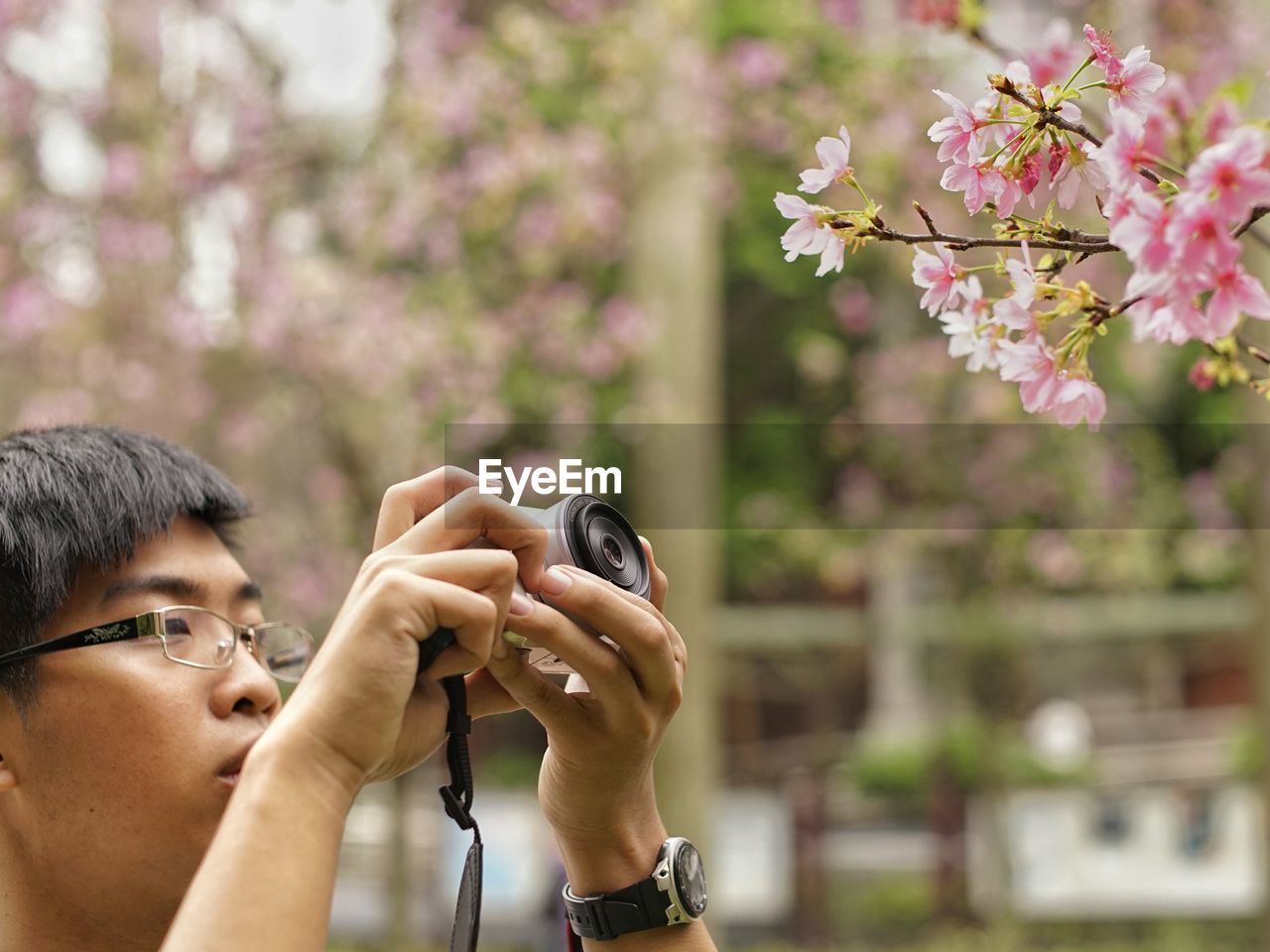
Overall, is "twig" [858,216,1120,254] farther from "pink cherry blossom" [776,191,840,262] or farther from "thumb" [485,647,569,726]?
"thumb" [485,647,569,726]

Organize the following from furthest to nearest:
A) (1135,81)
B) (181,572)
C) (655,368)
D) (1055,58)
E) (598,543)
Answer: (655,368), (1055,58), (181,572), (598,543), (1135,81)

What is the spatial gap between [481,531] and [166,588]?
457 mm

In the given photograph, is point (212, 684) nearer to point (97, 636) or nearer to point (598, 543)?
point (97, 636)

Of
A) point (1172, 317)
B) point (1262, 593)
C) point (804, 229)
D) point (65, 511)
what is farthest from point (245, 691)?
point (1262, 593)

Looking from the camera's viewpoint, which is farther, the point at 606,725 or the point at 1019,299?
the point at 606,725

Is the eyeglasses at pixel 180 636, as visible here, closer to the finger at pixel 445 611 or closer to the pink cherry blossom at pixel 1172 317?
A: the finger at pixel 445 611

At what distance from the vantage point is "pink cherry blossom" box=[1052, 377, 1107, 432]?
1165 millimetres

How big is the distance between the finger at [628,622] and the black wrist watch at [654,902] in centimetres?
24

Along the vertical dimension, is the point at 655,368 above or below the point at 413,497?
above

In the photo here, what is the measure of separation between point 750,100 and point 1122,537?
156 inches

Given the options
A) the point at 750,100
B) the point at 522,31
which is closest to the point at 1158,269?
the point at 522,31

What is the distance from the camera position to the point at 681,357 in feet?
21.1

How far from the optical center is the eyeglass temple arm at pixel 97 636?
137cm

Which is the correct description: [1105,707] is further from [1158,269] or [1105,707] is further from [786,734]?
[1158,269]
